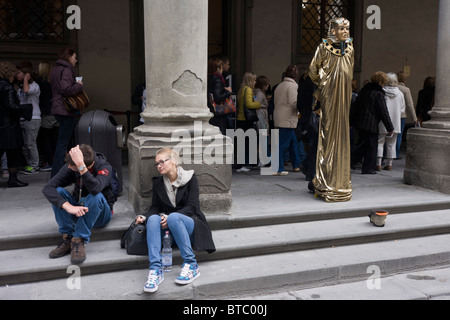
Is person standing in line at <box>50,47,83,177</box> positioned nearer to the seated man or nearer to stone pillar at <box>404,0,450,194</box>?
the seated man

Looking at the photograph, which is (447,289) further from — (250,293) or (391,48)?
(391,48)

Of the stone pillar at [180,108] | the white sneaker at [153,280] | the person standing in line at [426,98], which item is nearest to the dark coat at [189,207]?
the white sneaker at [153,280]

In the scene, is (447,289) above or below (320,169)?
below

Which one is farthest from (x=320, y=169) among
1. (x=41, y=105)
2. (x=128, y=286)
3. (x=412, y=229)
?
(x=41, y=105)

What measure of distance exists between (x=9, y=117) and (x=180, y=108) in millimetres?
2746

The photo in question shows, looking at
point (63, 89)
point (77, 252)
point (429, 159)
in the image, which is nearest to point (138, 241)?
point (77, 252)

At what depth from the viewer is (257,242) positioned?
16.0ft

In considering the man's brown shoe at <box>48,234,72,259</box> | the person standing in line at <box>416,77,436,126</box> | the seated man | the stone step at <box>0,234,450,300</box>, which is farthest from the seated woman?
the person standing in line at <box>416,77,436,126</box>

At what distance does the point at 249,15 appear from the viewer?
1038cm

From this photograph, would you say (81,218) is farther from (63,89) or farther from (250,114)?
(250,114)

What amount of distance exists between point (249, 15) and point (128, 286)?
7.57 meters

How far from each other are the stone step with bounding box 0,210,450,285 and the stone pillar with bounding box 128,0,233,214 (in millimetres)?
561

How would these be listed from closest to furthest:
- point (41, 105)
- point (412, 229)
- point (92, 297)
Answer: point (92, 297) < point (412, 229) < point (41, 105)

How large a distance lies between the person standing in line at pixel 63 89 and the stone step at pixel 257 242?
2.22 m
